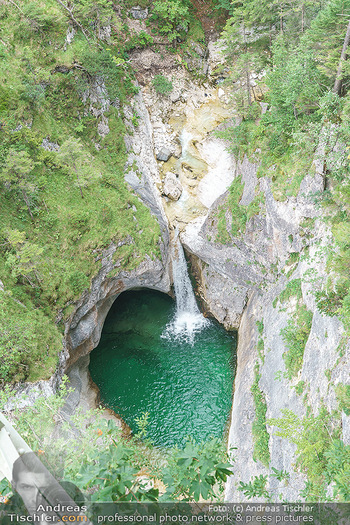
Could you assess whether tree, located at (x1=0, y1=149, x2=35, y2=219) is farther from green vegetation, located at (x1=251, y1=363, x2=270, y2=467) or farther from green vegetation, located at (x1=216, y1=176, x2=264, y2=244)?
green vegetation, located at (x1=251, y1=363, x2=270, y2=467)

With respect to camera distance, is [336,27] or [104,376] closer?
[336,27]

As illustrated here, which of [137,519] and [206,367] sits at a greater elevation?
[137,519]

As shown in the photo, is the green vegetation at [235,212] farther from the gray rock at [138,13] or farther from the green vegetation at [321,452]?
the gray rock at [138,13]

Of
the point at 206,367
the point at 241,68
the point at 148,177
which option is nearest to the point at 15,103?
the point at 148,177

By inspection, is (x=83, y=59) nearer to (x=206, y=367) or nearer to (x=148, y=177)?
(x=148, y=177)

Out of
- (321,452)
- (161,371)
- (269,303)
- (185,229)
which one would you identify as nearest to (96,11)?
(185,229)

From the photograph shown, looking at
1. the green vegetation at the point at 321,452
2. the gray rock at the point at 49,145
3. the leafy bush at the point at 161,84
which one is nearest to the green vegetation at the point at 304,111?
the green vegetation at the point at 321,452

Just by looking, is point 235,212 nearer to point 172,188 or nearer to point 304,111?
point 172,188
